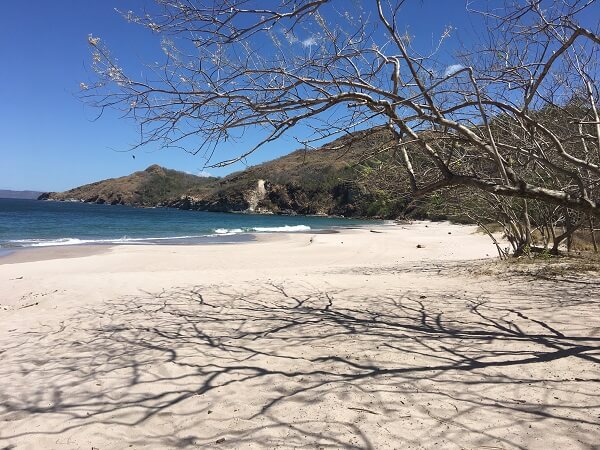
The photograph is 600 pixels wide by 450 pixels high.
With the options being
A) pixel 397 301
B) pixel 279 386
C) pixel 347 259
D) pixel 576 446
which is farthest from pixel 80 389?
pixel 347 259

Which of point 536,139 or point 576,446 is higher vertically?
point 536,139

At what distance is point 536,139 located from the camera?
210 inches

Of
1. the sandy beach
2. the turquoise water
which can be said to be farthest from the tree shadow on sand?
the turquoise water

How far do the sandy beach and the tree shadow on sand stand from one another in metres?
0.01

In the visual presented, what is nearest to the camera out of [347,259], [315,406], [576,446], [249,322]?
[576,446]

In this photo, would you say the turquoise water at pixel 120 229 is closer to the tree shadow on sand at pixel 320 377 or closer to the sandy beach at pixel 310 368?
the sandy beach at pixel 310 368

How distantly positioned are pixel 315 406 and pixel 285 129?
227 centimetres

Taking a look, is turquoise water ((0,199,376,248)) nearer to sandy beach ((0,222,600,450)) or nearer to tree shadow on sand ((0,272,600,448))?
sandy beach ((0,222,600,450))

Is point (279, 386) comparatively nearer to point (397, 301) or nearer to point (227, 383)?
point (227, 383)

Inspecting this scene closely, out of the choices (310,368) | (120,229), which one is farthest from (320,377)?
(120,229)

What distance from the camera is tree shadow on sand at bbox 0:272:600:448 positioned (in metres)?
2.79

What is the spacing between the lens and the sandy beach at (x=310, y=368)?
2.81 meters

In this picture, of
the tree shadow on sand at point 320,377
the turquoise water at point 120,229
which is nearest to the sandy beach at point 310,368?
the tree shadow on sand at point 320,377

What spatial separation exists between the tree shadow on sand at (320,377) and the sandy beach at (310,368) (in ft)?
0.05
